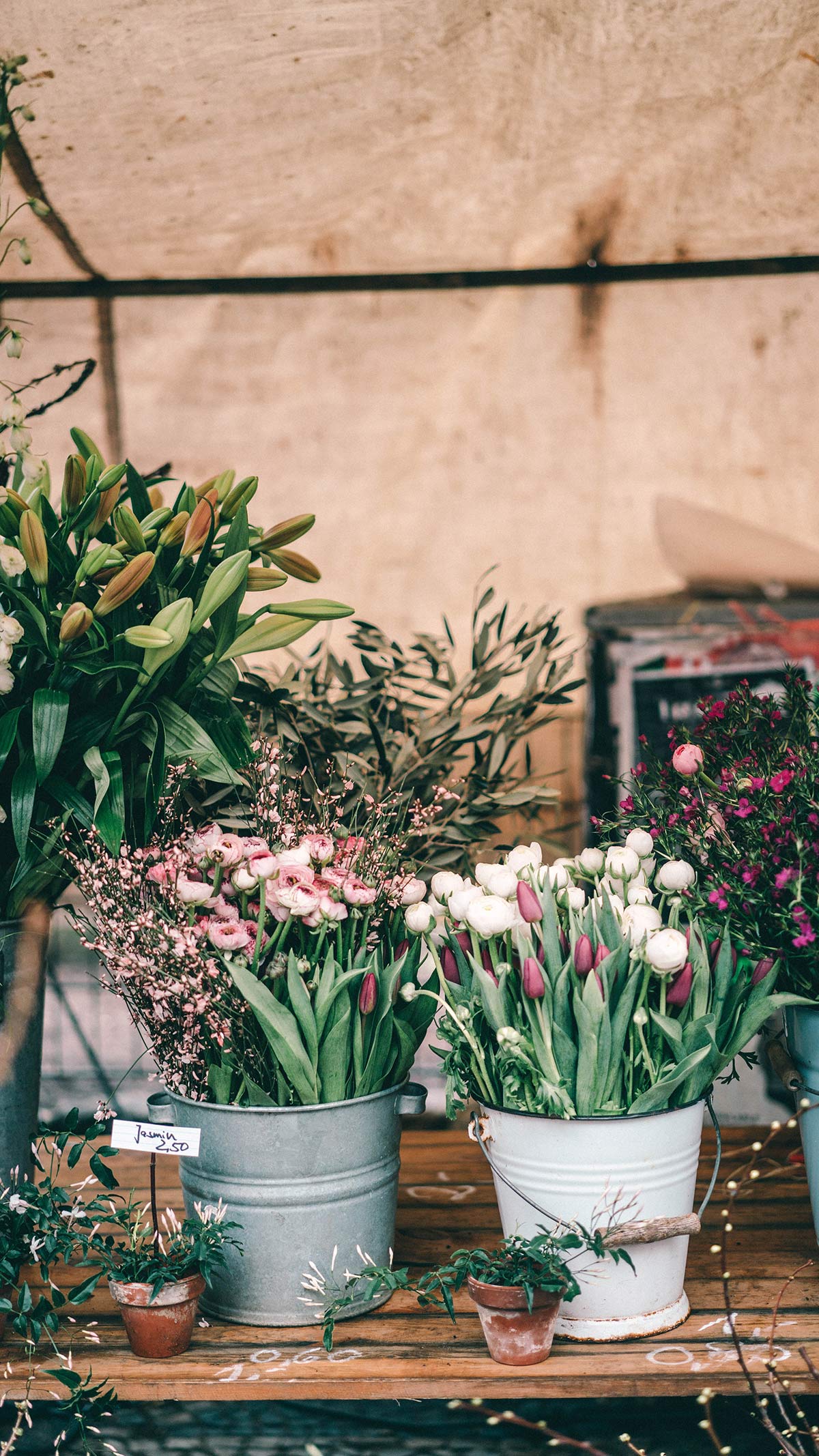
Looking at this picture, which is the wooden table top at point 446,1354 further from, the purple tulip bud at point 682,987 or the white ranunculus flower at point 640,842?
the white ranunculus flower at point 640,842

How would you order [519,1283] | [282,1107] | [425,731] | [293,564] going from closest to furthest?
[519,1283] → [282,1107] → [293,564] → [425,731]

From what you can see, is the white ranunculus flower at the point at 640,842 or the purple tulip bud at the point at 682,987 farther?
the white ranunculus flower at the point at 640,842

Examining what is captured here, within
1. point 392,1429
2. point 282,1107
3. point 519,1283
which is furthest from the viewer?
point 392,1429

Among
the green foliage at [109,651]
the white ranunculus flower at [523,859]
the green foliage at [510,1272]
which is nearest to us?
the green foliage at [510,1272]

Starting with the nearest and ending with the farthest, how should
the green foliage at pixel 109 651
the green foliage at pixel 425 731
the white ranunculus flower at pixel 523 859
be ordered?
1. the green foliage at pixel 109 651
2. the white ranunculus flower at pixel 523 859
3. the green foliage at pixel 425 731

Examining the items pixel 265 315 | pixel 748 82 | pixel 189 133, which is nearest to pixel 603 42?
pixel 748 82

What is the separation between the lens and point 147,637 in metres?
1.25

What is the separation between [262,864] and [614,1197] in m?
0.52

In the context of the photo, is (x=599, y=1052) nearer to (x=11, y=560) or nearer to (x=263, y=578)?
(x=263, y=578)

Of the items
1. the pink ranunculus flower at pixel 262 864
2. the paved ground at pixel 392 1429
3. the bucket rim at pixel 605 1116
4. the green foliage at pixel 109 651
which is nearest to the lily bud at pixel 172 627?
the green foliage at pixel 109 651

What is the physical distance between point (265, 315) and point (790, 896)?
7.20ft

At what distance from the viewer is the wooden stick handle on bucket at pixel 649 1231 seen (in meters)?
1.22

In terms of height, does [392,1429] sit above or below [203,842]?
below

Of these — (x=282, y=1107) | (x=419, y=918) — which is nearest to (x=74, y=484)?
(x=419, y=918)
